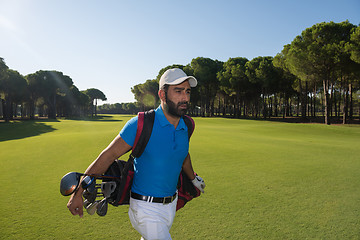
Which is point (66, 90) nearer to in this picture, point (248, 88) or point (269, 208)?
point (248, 88)

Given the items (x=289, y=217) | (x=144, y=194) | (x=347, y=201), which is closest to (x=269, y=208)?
(x=289, y=217)

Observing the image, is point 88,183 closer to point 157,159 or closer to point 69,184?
point 69,184

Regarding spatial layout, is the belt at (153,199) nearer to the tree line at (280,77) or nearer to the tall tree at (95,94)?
the tree line at (280,77)

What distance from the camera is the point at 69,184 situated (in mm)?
1975

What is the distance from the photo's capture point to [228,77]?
56.8 meters

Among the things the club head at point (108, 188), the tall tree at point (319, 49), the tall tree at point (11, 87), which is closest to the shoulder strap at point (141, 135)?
the club head at point (108, 188)

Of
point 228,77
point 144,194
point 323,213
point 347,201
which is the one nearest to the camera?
point 144,194

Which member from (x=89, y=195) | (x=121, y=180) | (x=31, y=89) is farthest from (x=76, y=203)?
(x=31, y=89)

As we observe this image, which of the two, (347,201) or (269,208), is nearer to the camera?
(269,208)

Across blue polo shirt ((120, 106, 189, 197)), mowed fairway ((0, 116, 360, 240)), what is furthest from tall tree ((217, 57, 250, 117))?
blue polo shirt ((120, 106, 189, 197))

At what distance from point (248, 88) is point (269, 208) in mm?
56914

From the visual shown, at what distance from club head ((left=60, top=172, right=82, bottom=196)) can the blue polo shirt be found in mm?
566

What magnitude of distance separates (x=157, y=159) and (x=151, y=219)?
1.92 feet

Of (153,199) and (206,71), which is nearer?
(153,199)
